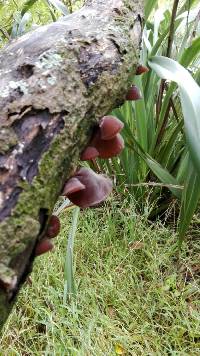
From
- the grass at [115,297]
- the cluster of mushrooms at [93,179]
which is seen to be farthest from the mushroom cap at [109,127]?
the grass at [115,297]

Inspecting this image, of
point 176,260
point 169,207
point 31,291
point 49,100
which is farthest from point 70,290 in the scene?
point 49,100

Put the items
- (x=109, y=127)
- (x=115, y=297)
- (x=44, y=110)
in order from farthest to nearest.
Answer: (x=115, y=297) → (x=109, y=127) → (x=44, y=110)

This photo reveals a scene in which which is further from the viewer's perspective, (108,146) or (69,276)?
(69,276)

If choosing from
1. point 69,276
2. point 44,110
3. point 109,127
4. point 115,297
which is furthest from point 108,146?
point 115,297

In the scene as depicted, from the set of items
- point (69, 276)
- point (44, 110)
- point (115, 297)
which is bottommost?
point (115, 297)

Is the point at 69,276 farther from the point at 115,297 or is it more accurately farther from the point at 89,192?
the point at 89,192

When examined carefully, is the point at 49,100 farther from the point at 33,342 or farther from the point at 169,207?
the point at 169,207

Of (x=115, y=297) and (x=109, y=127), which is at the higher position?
(x=109, y=127)
